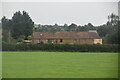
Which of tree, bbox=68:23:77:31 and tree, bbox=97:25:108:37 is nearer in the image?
tree, bbox=97:25:108:37

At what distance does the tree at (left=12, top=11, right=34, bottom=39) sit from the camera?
13664mm

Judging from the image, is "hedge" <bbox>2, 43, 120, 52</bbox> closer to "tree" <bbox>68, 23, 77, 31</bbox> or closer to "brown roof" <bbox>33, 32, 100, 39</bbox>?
"brown roof" <bbox>33, 32, 100, 39</bbox>

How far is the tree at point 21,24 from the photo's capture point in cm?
1366

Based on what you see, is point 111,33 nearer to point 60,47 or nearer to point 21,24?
point 60,47

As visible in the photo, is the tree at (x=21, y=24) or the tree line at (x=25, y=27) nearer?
the tree line at (x=25, y=27)

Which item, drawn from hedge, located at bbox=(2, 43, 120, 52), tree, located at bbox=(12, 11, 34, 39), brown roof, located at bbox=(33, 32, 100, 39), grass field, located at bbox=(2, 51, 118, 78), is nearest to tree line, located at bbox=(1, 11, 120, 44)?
tree, located at bbox=(12, 11, 34, 39)

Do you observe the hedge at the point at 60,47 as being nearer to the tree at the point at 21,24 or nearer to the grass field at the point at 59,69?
the tree at the point at 21,24

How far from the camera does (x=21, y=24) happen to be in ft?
44.5

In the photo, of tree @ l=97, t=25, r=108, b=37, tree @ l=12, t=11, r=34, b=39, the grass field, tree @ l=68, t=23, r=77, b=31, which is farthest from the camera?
tree @ l=68, t=23, r=77, b=31

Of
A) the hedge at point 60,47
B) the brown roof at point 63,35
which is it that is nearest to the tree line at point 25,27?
the brown roof at point 63,35

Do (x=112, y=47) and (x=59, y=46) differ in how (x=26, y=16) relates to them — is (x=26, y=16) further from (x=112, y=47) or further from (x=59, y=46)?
(x=112, y=47)

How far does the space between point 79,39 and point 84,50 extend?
8.01ft

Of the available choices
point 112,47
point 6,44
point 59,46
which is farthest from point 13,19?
point 112,47

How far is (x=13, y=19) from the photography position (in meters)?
14.2
